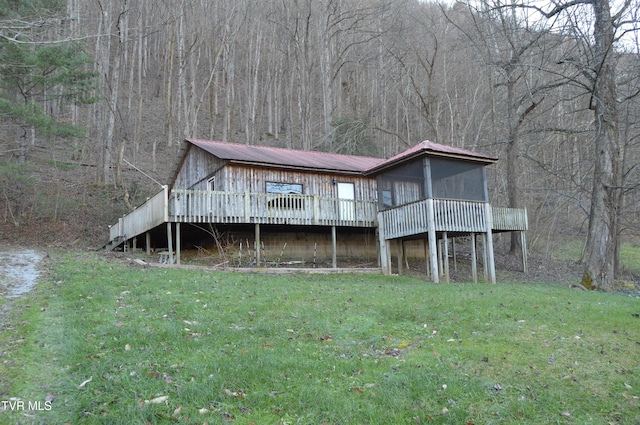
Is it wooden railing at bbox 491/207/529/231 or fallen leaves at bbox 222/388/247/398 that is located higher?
wooden railing at bbox 491/207/529/231

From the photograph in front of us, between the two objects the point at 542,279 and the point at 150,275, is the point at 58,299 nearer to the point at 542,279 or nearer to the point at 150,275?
the point at 150,275

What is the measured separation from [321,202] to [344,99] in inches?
1072

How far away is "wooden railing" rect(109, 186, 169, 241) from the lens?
16859mm

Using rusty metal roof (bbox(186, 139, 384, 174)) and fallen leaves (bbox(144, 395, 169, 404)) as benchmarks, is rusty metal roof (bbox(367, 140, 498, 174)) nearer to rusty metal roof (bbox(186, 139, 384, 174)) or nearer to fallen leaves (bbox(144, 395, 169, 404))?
rusty metal roof (bbox(186, 139, 384, 174))

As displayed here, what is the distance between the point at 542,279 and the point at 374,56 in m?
21.1

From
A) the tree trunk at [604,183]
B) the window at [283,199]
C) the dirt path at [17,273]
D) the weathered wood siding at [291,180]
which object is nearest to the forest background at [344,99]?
the tree trunk at [604,183]

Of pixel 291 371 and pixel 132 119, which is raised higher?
pixel 132 119

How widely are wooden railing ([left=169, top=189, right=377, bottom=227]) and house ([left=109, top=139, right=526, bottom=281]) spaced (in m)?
0.04

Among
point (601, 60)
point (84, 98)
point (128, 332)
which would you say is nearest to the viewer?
point (128, 332)

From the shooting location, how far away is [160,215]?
56.1 ft

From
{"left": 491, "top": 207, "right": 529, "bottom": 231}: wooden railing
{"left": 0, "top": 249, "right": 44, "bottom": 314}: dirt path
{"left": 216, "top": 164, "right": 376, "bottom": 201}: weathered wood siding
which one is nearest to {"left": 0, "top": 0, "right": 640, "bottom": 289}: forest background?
{"left": 491, "top": 207, "right": 529, "bottom": 231}: wooden railing

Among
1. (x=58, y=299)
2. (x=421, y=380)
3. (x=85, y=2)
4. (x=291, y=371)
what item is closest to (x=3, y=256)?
(x=58, y=299)

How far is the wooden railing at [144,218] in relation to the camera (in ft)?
55.3

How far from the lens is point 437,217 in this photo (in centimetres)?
1750
